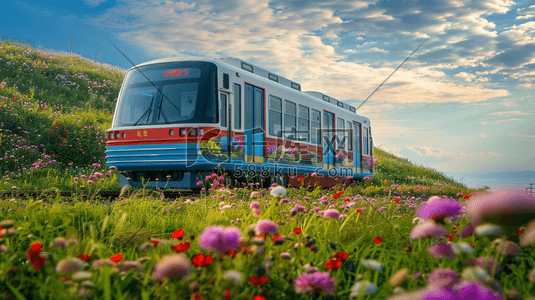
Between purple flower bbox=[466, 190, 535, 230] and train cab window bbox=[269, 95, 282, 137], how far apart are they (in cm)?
833

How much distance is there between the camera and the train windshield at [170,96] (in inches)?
327

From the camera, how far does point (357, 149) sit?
1568 centimetres

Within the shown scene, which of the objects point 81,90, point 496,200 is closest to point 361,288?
point 496,200

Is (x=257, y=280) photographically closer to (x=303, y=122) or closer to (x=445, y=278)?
(x=445, y=278)

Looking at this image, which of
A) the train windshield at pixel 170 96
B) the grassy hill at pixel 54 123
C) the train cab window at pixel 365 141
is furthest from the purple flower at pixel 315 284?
the train cab window at pixel 365 141

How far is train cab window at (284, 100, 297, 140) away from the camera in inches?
420

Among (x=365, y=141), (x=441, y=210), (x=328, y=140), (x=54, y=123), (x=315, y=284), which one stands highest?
(x=54, y=123)

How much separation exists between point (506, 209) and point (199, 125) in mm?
6932

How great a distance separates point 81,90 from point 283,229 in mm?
22723

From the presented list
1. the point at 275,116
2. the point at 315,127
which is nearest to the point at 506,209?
the point at 275,116

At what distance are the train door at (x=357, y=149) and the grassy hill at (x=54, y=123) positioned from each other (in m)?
2.02

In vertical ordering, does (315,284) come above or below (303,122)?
below

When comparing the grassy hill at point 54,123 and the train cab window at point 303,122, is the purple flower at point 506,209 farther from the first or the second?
the train cab window at point 303,122

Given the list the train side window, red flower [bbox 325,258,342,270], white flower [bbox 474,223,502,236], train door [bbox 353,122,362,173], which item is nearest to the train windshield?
the train side window
